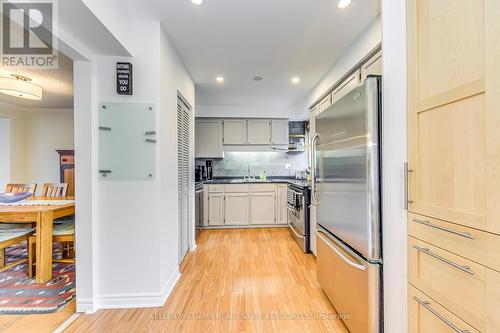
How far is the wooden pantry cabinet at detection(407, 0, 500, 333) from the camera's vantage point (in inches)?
31.0

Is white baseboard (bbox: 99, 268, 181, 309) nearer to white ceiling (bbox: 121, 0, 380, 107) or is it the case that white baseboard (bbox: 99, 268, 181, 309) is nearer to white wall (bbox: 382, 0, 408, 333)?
white wall (bbox: 382, 0, 408, 333)

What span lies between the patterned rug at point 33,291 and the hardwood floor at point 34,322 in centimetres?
7

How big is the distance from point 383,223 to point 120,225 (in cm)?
203

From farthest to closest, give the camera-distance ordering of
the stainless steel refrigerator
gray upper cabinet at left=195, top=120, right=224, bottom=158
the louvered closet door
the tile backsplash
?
the tile backsplash → gray upper cabinet at left=195, top=120, right=224, bottom=158 → the louvered closet door → the stainless steel refrigerator

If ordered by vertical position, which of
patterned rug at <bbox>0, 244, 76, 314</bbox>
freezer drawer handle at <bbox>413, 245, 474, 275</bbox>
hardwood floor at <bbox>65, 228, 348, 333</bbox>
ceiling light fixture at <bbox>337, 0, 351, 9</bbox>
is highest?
ceiling light fixture at <bbox>337, 0, 351, 9</bbox>

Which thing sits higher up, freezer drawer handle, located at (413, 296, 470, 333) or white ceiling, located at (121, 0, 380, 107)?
white ceiling, located at (121, 0, 380, 107)

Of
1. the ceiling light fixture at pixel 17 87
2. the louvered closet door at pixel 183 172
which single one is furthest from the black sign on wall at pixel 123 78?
the ceiling light fixture at pixel 17 87

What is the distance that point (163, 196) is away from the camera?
2072 millimetres

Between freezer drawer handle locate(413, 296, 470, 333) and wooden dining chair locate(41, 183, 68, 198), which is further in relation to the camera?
wooden dining chair locate(41, 183, 68, 198)

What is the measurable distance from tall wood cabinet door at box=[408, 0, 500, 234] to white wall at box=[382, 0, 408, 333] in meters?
0.06

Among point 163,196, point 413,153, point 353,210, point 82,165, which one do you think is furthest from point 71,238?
point 413,153

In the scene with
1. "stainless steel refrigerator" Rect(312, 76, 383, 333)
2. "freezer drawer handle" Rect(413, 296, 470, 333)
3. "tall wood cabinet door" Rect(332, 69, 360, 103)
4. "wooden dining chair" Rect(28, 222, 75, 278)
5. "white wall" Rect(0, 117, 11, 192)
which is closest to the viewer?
"freezer drawer handle" Rect(413, 296, 470, 333)

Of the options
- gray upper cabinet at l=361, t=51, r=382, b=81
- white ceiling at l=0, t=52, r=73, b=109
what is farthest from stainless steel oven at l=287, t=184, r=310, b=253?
white ceiling at l=0, t=52, r=73, b=109
